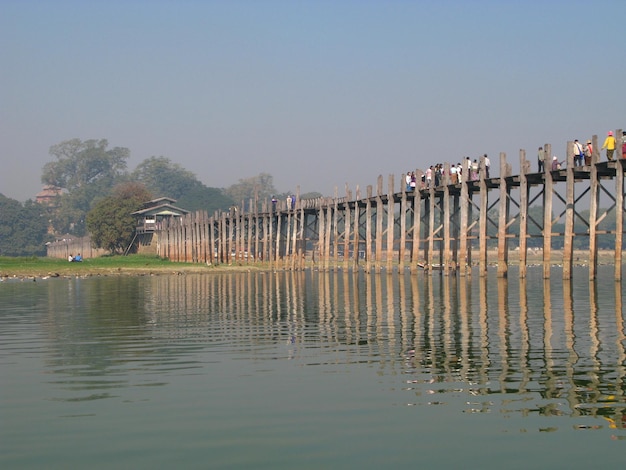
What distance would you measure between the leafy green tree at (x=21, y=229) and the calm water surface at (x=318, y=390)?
13188 centimetres

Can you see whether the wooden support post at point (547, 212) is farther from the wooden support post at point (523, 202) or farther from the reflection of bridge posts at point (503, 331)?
the reflection of bridge posts at point (503, 331)

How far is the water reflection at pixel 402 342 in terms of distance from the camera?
1102 centimetres

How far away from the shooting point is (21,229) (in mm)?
152000

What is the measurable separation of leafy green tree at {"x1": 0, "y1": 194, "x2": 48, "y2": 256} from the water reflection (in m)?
124

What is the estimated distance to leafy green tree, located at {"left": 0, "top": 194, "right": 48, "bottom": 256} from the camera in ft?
485

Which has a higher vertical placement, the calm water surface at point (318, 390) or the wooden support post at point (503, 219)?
the wooden support post at point (503, 219)

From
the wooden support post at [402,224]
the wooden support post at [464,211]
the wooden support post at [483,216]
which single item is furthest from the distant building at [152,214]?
the wooden support post at [483,216]

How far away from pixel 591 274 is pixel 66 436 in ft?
81.1

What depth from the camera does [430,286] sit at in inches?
1384

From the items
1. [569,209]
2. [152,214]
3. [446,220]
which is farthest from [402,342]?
[152,214]

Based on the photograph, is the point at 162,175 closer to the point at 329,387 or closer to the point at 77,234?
the point at 77,234

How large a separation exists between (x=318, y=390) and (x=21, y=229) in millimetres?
148998

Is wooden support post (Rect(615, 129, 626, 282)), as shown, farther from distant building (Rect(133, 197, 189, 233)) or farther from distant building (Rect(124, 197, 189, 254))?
distant building (Rect(133, 197, 189, 233))

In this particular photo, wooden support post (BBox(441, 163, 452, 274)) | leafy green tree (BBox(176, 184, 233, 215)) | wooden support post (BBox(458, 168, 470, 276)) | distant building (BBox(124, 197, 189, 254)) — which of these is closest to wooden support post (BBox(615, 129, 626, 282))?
wooden support post (BBox(458, 168, 470, 276))
